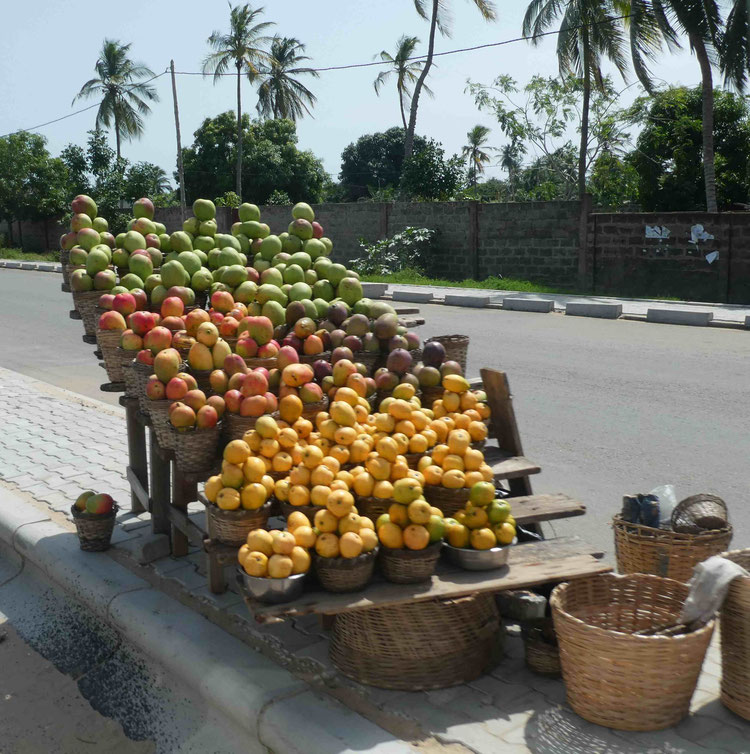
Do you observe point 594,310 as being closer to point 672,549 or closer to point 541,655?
point 672,549

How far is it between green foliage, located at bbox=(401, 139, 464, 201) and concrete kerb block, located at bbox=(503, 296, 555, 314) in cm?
914

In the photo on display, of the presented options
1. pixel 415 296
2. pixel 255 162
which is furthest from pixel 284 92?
pixel 415 296

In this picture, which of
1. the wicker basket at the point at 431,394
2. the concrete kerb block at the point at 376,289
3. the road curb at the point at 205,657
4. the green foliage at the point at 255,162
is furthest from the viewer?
the green foliage at the point at 255,162

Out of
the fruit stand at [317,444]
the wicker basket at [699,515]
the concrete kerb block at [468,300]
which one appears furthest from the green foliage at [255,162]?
the wicker basket at [699,515]

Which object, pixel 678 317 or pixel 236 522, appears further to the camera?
pixel 678 317

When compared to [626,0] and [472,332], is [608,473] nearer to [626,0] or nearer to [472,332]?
[472,332]

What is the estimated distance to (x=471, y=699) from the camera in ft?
9.68

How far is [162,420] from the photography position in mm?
3775

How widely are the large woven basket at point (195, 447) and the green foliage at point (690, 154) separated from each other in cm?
2001

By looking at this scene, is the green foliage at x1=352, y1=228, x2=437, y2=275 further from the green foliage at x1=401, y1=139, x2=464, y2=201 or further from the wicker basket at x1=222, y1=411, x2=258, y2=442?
the wicker basket at x1=222, y1=411, x2=258, y2=442

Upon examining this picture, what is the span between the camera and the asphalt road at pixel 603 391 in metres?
5.52

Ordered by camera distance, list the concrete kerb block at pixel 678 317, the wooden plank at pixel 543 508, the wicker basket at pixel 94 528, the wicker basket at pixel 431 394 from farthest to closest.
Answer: the concrete kerb block at pixel 678 317, the wicker basket at pixel 94 528, the wicker basket at pixel 431 394, the wooden plank at pixel 543 508

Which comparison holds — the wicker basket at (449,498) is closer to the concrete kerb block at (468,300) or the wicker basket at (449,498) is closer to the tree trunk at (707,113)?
the concrete kerb block at (468,300)

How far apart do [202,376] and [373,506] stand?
3.73ft
